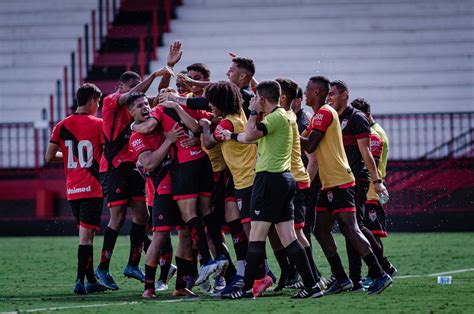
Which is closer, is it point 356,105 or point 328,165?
point 328,165

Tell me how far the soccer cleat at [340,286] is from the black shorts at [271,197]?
1.14m

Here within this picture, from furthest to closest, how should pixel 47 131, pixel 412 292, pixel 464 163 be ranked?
pixel 47 131 < pixel 464 163 < pixel 412 292

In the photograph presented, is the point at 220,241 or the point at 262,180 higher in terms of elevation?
the point at 262,180

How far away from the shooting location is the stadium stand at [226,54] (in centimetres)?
2195

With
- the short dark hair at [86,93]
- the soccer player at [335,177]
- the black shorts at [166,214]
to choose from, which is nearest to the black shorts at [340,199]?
the soccer player at [335,177]

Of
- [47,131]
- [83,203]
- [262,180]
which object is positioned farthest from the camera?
[47,131]

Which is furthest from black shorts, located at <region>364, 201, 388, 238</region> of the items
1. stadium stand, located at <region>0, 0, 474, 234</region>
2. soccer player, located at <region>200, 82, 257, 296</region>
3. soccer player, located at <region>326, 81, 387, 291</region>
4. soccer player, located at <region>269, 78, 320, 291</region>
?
stadium stand, located at <region>0, 0, 474, 234</region>

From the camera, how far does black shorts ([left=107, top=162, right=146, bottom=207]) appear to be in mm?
11812

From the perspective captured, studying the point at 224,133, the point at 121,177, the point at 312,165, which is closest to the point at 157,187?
the point at 224,133

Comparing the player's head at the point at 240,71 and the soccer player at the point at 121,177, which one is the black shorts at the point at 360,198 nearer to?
the player's head at the point at 240,71

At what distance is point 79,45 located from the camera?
24.5 meters

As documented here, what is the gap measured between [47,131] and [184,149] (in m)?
12.3

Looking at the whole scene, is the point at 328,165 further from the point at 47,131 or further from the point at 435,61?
the point at 435,61

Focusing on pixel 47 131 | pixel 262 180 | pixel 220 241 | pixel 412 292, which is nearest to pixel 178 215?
pixel 220 241
